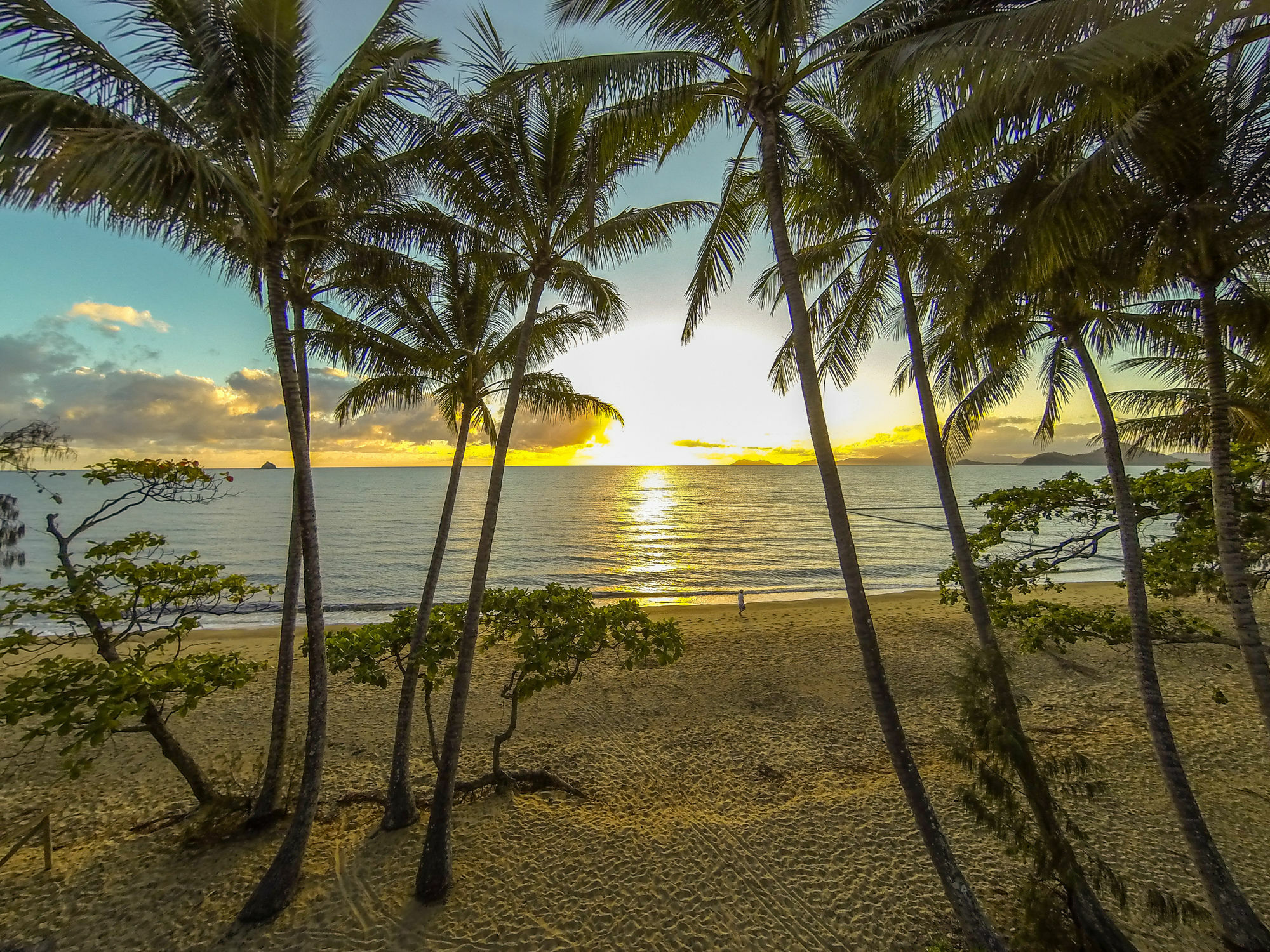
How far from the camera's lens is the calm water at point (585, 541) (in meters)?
27.2

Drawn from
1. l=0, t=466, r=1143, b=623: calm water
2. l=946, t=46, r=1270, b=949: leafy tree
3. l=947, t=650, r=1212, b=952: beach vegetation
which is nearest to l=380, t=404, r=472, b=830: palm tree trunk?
l=947, t=650, r=1212, b=952: beach vegetation

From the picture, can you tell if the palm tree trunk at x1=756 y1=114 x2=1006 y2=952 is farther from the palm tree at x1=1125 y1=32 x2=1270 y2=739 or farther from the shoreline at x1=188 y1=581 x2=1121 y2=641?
the shoreline at x1=188 y1=581 x2=1121 y2=641

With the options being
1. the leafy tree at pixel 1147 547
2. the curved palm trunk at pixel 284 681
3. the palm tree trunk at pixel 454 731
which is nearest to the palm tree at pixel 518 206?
the palm tree trunk at pixel 454 731

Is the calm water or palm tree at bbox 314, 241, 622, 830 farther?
the calm water

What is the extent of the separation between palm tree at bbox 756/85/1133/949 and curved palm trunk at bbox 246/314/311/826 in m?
6.30

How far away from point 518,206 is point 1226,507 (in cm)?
730

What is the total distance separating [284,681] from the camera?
6449 mm

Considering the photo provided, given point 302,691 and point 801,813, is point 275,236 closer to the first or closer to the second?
point 801,813

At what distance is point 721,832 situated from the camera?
675 centimetres

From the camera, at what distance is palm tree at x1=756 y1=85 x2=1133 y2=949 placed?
423 centimetres

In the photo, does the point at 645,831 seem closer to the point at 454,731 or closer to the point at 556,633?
the point at 556,633

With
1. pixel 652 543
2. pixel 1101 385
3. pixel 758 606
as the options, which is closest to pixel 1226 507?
pixel 1101 385

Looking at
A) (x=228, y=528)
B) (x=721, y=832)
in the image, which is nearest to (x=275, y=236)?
(x=721, y=832)

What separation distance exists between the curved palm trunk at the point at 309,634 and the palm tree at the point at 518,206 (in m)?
1.26
